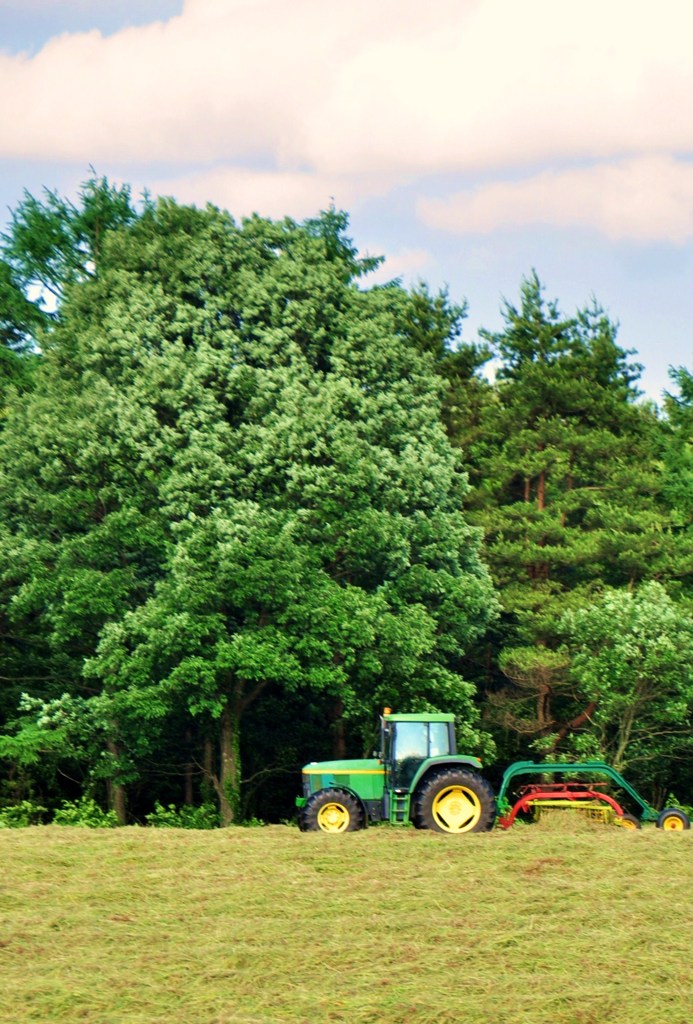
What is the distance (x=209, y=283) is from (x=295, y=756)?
40.5 ft

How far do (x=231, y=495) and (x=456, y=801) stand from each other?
9004 mm

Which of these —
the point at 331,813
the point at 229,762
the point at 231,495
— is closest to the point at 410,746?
the point at 331,813

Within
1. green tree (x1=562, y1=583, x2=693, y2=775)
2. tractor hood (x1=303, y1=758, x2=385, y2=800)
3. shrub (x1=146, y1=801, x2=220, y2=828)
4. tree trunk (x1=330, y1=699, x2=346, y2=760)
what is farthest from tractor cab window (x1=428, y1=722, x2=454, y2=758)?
tree trunk (x1=330, y1=699, x2=346, y2=760)

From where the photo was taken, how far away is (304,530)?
960 inches

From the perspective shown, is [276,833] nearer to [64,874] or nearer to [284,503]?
[64,874]

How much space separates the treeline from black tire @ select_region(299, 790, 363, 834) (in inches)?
188

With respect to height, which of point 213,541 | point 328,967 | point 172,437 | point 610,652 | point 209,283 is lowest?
point 328,967

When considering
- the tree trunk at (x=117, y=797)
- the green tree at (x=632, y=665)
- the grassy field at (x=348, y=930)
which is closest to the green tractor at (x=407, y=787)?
the grassy field at (x=348, y=930)

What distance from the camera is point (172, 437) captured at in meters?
25.2

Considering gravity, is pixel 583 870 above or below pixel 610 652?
below

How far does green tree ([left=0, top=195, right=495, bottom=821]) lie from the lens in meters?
23.7

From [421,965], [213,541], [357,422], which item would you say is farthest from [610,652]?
[421,965]

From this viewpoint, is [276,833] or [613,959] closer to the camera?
[613,959]

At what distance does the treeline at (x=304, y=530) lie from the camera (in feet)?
79.3
